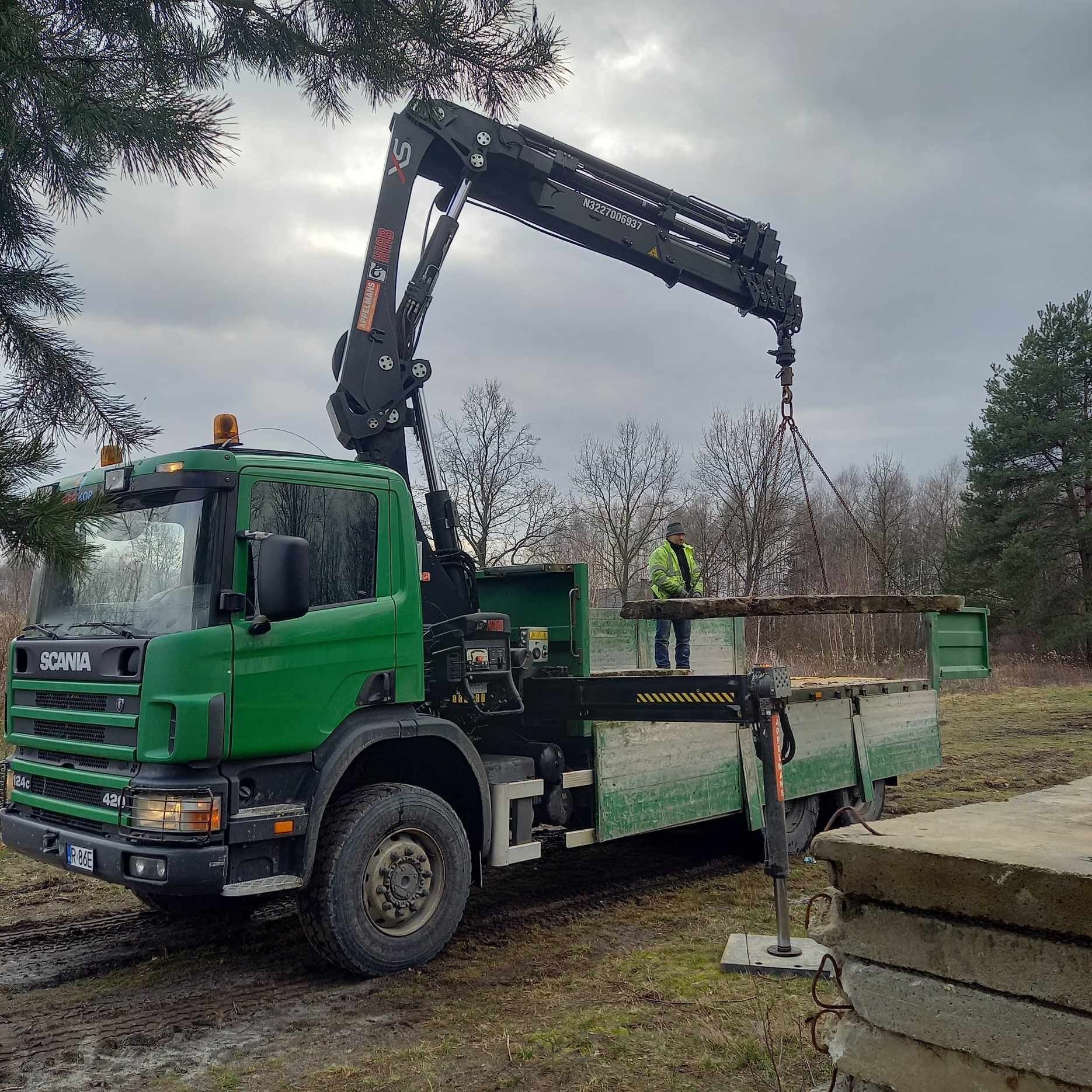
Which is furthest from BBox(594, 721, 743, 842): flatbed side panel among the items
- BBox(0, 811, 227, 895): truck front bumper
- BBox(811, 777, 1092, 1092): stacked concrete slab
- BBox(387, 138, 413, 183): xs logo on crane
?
BBox(387, 138, 413, 183): xs logo on crane

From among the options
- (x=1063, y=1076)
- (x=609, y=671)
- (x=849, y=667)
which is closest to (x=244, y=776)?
(x=1063, y=1076)

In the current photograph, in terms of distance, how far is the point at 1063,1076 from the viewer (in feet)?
7.34

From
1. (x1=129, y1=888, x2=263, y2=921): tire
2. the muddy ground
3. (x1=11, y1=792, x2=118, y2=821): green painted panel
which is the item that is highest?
(x1=11, y1=792, x2=118, y2=821): green painted panel

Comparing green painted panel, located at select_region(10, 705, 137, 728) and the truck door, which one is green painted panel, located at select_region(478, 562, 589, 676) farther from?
green painted panel, located at select_region(10, 705, 137, 728)

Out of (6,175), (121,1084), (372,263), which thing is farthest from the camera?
(372,263)

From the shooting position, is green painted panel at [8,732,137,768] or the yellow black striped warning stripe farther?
the yellow black striped warning stripe

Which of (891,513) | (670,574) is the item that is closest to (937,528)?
(891,513)

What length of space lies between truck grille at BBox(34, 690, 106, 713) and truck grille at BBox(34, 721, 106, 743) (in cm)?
8

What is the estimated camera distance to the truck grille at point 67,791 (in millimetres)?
4844

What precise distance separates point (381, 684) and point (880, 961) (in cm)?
333

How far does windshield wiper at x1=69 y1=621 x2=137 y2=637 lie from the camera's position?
192 inches

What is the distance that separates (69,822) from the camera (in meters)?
5.03

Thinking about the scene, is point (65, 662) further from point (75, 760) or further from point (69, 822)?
point (69, 822)

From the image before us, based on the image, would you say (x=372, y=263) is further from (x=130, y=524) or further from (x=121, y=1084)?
(x=121, y=1084)
